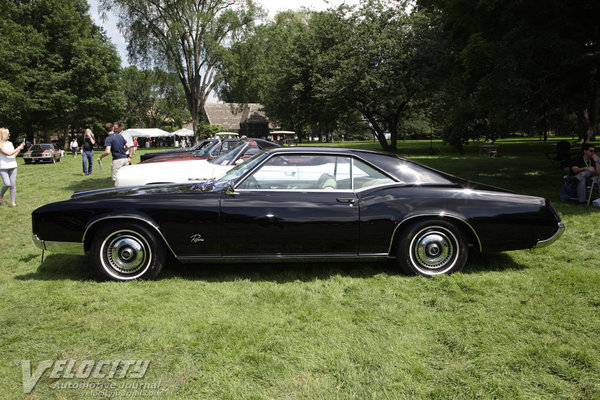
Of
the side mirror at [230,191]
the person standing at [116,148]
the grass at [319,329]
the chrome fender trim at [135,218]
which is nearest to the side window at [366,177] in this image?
the grass at [319,329]

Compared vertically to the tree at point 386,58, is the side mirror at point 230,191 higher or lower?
lower

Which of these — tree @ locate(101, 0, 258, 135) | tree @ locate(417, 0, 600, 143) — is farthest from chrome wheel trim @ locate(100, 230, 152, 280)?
tree @ locate(101, 0, 258, 135)

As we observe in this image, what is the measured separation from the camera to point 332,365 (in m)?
2.71

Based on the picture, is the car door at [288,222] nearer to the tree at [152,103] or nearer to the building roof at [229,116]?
the building roof at [229,116]

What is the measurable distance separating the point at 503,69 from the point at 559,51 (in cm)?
161

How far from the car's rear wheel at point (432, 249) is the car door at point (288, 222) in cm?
59

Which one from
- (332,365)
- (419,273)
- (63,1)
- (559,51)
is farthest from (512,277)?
(63,1)

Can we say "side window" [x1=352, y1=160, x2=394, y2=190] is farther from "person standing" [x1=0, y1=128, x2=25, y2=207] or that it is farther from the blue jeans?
the blue jeans

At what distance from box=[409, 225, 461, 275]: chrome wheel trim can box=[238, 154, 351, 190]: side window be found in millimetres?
981

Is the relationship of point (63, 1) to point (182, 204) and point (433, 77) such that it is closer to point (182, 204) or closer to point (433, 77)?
point (433, 77)

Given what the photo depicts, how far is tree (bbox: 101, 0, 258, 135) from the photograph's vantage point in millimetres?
35375

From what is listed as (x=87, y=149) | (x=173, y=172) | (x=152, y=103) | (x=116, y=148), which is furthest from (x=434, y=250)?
(x=152, y=103)

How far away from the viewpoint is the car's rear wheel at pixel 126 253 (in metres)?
4.10

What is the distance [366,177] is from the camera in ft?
14.4
